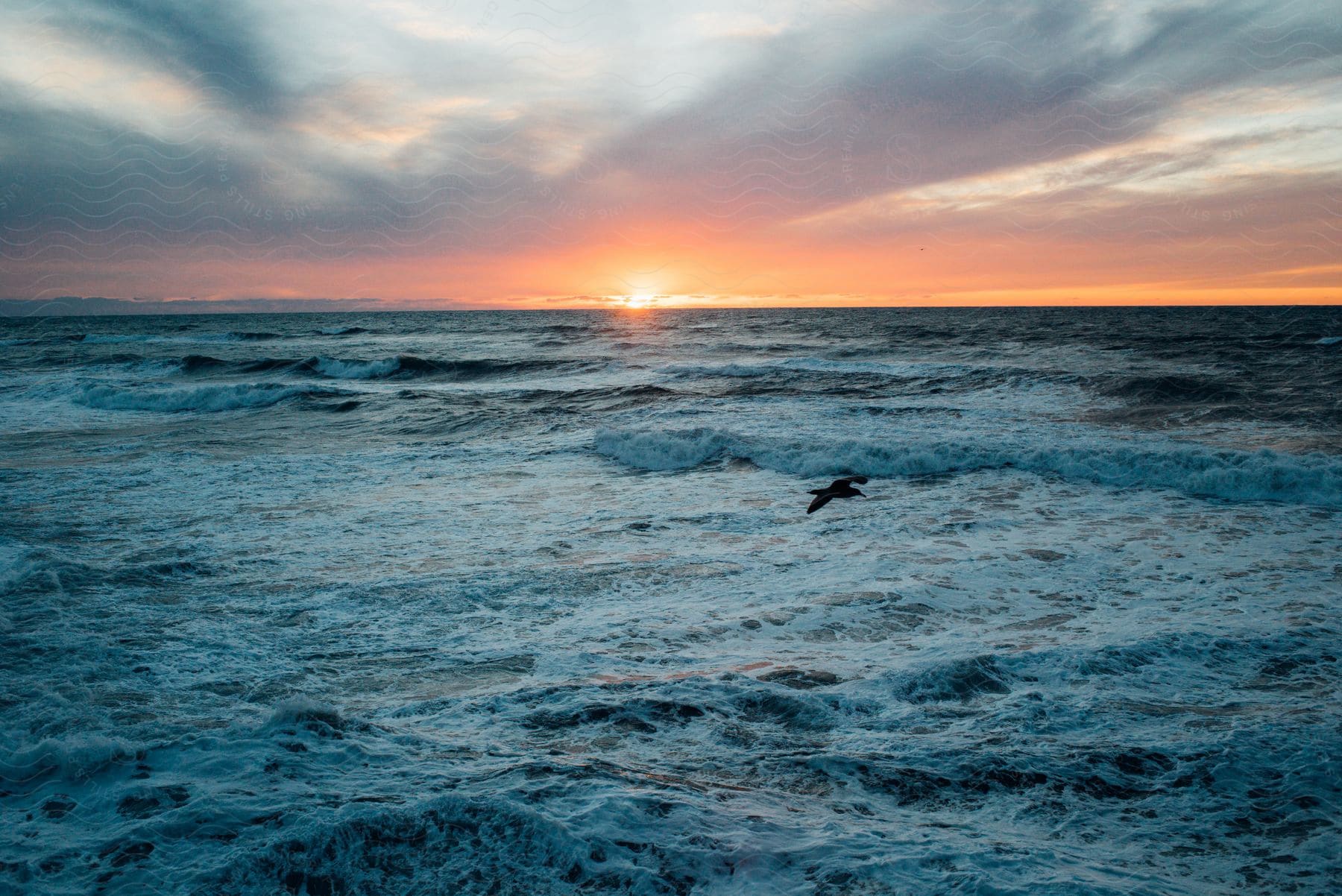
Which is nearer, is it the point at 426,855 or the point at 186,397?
the point at 426,855

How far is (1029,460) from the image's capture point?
42.1 ft

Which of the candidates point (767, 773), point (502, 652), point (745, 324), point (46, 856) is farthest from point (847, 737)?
point (745, 324)

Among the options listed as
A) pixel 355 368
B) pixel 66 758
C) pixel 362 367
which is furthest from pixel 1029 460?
pixel 355 368

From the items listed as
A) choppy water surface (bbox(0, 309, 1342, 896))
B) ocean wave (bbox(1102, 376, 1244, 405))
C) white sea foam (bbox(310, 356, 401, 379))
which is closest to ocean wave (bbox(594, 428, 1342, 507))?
choppy water surface (bbox(0, 309, 1342, 896))

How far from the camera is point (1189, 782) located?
13.3 ft

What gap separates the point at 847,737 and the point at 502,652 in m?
2.72

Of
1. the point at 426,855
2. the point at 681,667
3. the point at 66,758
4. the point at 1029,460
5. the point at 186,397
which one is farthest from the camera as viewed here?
the point at 186,397

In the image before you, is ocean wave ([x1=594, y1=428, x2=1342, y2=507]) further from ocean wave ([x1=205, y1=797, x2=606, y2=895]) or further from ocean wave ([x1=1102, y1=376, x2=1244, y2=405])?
ocean wave ([x1=205, y1=797, x2=606, y2=895])

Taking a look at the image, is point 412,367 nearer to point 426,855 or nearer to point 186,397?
point 186,397

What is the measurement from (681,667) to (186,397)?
24900 millimetres

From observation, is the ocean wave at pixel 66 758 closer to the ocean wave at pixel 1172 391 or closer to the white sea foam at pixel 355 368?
the ocean wave at pixel 1172 391

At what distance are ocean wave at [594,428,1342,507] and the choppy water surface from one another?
0.25 feet

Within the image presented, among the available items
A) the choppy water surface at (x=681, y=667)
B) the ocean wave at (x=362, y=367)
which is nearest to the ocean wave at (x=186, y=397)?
the ocean wave at (x=362, y=367)

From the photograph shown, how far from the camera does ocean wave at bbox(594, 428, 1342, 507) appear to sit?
10883 mm
